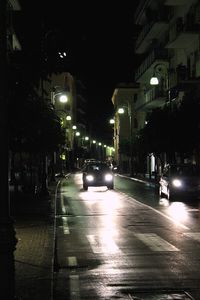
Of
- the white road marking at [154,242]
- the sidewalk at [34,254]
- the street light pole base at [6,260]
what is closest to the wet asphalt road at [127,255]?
the white road marking at [154,242]

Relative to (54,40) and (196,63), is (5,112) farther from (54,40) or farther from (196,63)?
(196,63)

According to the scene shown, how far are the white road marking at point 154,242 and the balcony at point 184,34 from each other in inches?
1320

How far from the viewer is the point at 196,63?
Answer: 49.5 metres

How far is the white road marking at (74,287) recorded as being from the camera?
29.4ft

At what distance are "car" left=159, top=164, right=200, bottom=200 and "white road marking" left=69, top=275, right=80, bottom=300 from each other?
2042cm

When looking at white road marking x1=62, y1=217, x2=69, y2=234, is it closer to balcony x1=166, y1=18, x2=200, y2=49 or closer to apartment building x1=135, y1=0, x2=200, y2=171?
apartment building x1=135, y1=0, x2=200, y2=171

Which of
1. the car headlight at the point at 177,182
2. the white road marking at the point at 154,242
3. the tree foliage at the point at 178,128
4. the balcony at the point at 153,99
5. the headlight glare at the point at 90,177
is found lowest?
the white road marking at the point at 154,242

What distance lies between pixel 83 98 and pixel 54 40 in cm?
18157

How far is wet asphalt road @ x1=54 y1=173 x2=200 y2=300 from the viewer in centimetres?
945

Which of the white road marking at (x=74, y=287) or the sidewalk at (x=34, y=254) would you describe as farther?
the sidewalk at (x=34, y=254)

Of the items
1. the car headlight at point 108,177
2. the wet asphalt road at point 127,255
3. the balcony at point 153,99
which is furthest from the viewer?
the balcony at point 153,99

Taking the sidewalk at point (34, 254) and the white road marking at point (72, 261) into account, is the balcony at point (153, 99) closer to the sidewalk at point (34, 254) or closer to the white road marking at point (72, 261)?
the sidewalk at point (34, 254)

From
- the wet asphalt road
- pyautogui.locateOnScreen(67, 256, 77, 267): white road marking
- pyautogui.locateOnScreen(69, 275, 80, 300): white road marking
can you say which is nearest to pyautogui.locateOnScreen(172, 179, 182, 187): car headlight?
the wet asphalt road

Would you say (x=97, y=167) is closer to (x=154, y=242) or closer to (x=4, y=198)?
(x=154, y=242)
